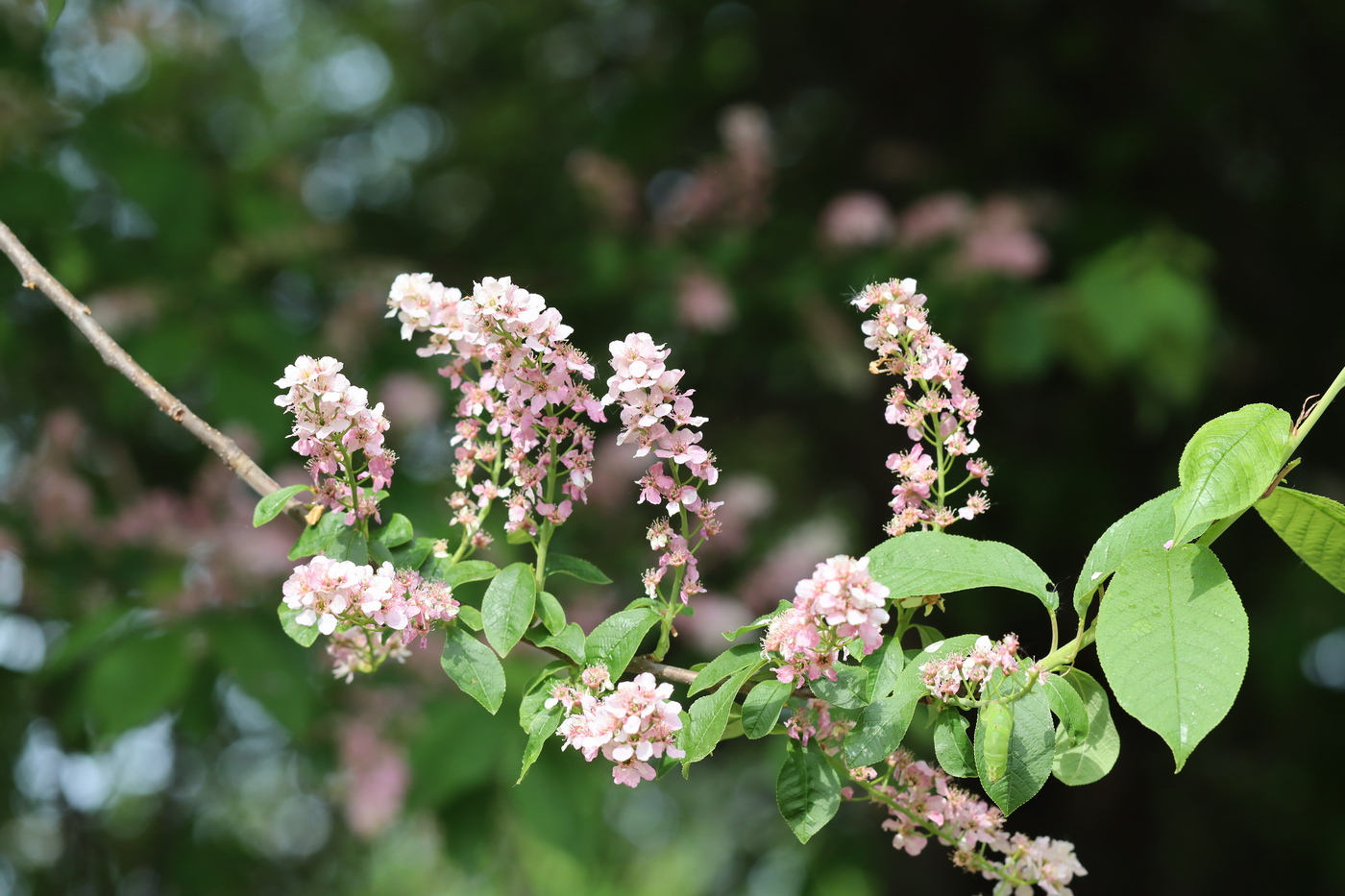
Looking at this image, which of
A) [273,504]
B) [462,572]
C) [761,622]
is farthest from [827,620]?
[273,504]

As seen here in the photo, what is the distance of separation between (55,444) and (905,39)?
255 cm

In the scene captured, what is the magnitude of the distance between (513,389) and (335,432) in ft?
0.39

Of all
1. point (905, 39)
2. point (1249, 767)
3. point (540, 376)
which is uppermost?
point (905, 39)

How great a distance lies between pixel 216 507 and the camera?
2379 millimetres

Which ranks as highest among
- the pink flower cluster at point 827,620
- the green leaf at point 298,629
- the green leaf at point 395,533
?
the green leaf at point 395,533

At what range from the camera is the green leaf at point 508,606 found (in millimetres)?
707

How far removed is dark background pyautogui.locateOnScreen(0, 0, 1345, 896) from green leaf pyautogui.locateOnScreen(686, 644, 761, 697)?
1.06 m

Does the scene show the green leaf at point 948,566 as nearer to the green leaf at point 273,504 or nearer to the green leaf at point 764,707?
the green leaf at point 764,707

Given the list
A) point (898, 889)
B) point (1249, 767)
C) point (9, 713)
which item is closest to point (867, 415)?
Result: point (898, 889)

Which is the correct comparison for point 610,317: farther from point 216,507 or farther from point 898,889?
point 898,889

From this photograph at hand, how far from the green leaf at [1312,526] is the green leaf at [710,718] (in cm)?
33

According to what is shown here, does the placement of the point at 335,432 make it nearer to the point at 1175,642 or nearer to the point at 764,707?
the point at 764,707

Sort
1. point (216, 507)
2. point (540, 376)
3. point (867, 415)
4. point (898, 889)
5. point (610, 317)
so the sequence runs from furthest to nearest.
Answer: point (867, 415) → point (898, 889) → point (610, 317) → point (216, 507) → point (540, 376)

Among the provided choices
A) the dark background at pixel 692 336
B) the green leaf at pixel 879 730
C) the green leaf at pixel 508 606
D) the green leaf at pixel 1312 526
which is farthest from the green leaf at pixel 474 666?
the dark background at pixel 692 336
